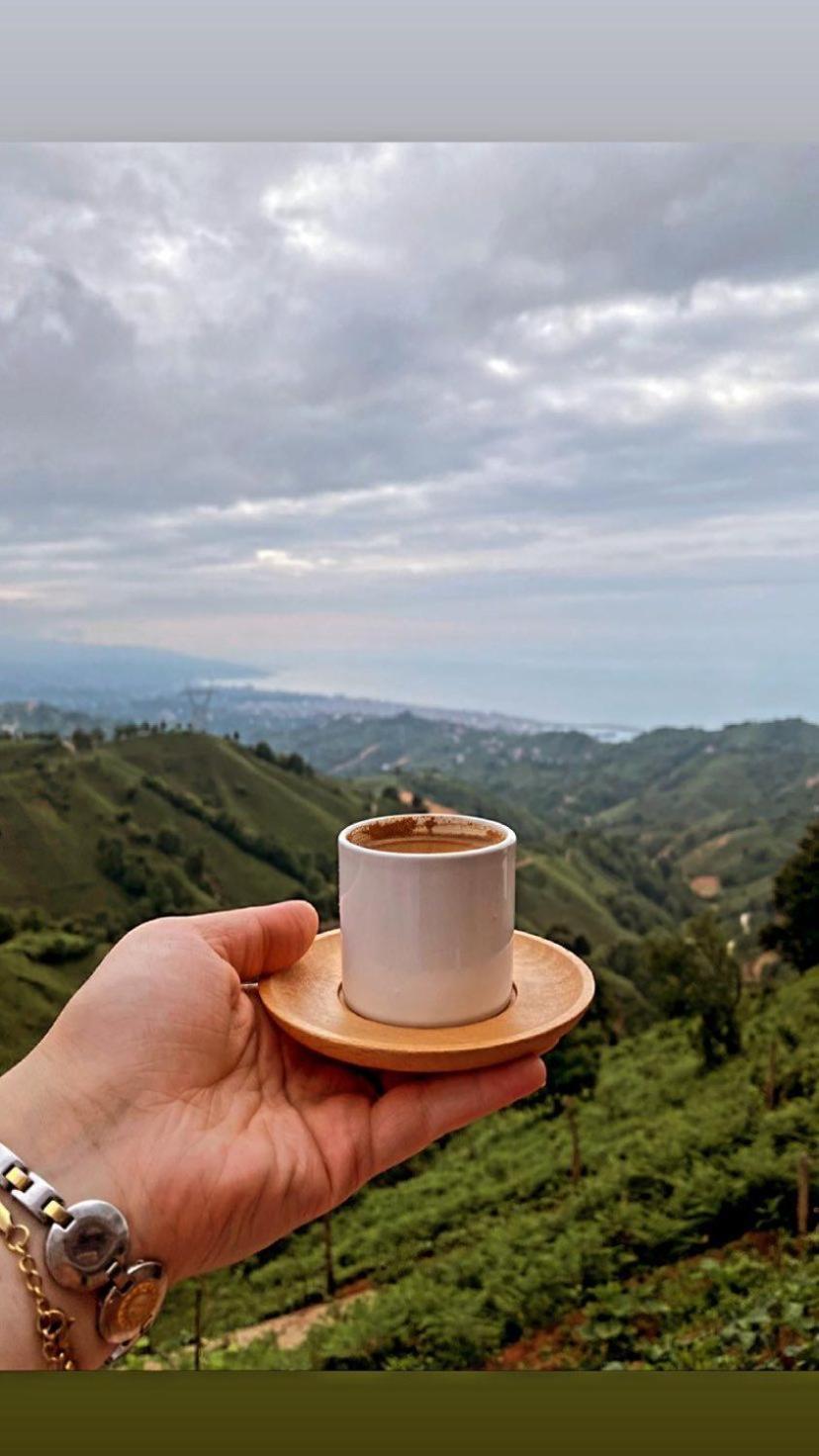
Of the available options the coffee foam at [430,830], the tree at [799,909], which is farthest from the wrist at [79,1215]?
the tree at [799,909]

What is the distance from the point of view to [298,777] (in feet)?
28.0

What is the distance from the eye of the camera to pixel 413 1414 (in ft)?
3.94

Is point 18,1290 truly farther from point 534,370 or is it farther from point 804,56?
point 534,370

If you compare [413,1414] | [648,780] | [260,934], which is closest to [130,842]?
[413,1414]

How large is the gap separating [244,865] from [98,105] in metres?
5.46

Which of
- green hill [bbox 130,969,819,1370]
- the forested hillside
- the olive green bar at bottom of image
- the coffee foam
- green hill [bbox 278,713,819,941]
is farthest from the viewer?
green hill [bbox 278,713,819,941]

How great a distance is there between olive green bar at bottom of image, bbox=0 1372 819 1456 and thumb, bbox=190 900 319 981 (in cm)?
62

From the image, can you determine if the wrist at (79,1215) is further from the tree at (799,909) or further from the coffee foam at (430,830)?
the tree at (799,909)

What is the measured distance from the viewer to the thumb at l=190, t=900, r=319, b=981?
0.84 metres

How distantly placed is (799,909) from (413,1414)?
11.4 feet

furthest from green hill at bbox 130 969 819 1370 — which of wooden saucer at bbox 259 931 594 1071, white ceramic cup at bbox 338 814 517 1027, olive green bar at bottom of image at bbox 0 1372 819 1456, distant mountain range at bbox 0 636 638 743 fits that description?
distant mountain range at bbox 0 636 638 743

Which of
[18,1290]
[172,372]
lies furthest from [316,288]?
[18,1290]

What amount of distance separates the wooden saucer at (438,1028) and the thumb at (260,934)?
0.02 meters

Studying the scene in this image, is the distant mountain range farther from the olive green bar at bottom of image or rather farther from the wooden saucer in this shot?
the wooden saucer
